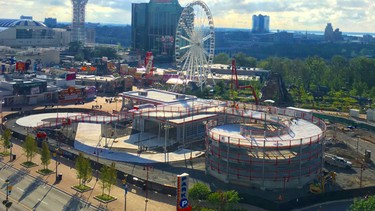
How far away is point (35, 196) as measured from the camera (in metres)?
43.2

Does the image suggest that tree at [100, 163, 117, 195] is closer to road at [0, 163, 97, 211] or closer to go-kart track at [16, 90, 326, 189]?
road at [0, 163, 97, 211]

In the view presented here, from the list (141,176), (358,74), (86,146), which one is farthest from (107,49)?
(141,176)

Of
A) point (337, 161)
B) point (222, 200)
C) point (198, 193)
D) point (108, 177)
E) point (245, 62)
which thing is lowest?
point (337, 161)

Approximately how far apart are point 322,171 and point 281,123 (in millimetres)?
10076

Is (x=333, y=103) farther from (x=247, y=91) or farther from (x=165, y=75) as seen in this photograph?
(x=165, y=75)

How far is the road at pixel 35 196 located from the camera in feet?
134

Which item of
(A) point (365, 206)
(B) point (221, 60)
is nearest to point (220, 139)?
(A) point (365, 206)

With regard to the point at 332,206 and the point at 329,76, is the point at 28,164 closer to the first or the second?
the point at 332,206

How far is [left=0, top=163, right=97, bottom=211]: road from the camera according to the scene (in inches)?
1609

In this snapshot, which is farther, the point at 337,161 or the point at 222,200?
the point at 337,161

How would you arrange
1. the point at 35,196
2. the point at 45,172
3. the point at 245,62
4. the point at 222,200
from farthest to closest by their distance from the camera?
the point at 245,62 < the point at 45,172 < the point at 35,196 < the point at 222,200

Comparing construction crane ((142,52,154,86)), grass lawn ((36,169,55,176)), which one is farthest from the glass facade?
grass lawn ((36,169,55,176))

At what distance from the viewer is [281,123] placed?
59719mm

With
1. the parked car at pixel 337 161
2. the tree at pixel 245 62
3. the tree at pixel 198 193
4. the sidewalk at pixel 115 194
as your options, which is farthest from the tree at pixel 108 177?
the tree at pixel 245 62
